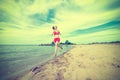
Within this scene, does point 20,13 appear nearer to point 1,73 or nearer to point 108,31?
point 1,73

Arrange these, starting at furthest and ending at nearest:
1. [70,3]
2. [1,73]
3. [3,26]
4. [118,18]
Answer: [118,18]
[70,3]
[3,26]
[1,73]

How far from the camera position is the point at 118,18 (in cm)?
440

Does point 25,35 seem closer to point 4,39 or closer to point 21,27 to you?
point 21,27

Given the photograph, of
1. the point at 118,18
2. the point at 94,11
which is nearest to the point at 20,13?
the point at 94,11

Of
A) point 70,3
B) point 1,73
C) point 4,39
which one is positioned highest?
point 70,3

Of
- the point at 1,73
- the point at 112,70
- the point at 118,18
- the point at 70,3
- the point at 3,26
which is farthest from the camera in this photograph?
the point at 118,18

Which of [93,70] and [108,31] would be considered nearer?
[93,70]

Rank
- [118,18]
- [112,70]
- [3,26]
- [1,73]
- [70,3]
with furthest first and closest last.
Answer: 1. [118,18]
2. [70,3]
3. [3,26]
4. [1,73]
5. [112,70]

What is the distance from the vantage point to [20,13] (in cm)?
387

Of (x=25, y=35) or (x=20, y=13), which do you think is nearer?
(x=20, y=13)

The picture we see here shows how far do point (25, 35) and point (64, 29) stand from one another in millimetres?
1315

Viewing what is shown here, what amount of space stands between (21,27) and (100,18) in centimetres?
266

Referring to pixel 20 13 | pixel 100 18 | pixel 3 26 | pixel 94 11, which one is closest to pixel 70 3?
pixel 94 11

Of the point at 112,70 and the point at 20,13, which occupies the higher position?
the point at 20,13
